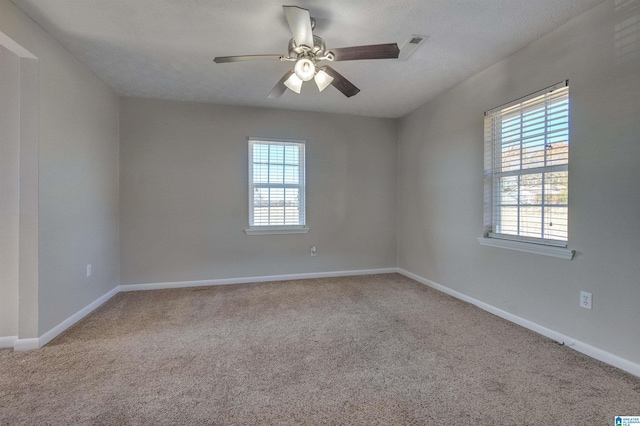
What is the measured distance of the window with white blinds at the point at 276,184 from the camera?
3996 mm

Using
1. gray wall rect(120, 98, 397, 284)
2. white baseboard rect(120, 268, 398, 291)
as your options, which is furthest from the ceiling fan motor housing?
white baseboard rect(120, 268, 398, 291)

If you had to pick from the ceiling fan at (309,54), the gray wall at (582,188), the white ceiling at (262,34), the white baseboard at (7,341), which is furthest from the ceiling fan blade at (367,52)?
the white baseboard at (7,341)

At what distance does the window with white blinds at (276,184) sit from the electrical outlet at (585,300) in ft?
10.00

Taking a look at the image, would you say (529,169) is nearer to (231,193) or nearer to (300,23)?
(300,23)

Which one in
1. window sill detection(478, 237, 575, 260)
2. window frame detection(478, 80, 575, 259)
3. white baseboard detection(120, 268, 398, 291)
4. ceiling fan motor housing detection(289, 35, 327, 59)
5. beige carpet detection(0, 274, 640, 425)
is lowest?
beige carpet detection(0, 274, 640, 425)

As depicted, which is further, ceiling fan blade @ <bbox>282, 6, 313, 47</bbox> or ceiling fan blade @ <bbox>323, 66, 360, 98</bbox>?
ceiling fan blade @ <bbox>323, 66, 360, 98</bbox>

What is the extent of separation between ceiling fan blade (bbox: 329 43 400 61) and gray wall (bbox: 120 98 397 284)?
7.36 feet

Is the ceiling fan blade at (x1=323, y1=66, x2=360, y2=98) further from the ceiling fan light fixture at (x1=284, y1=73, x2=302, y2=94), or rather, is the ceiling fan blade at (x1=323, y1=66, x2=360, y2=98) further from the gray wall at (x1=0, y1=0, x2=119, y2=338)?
the gray wall at (x1=0, y1=0, x2=119, y2=338)

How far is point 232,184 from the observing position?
12.8ft

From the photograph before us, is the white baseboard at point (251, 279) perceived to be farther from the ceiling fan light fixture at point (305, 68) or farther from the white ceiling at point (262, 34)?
the ceiling fan light fixture at point (305, 68)

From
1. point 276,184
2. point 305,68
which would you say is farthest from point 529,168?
point 276,184

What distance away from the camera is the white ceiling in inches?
77.2

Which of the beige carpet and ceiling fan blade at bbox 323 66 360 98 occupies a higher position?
ceiling fan blade at bbox 323 66 360 98

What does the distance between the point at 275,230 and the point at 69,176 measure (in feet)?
7.50
